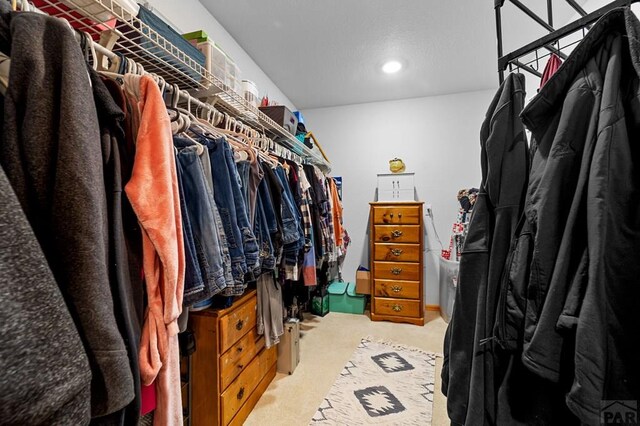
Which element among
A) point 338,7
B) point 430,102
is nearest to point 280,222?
point 338,7

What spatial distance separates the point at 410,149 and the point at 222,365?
115 inches

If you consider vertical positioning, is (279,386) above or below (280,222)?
below

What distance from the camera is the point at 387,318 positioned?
A: 8.91ft

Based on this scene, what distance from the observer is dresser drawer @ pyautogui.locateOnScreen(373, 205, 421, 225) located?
8.70ft

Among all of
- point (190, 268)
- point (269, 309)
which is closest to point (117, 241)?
point (190, 268)

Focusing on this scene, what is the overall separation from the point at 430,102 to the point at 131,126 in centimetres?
319

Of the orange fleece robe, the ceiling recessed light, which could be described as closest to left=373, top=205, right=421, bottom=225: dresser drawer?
the ceiling recessed light

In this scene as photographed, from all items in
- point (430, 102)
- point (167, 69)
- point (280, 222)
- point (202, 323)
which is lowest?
point (202, 323)

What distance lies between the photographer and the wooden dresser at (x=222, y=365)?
1.20 meters

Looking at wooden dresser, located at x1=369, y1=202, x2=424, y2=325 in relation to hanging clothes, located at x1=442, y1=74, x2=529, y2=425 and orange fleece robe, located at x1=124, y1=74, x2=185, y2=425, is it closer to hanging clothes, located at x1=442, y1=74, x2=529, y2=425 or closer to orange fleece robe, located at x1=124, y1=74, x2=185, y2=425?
hanging clothes, located at x1=442, y1=74, x2=529, y2=425

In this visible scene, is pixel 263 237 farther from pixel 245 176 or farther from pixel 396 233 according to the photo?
pixel 396 233

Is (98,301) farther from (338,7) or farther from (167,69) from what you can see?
(338,7)

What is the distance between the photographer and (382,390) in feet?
5.41

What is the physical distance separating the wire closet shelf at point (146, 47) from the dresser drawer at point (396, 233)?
164cm
